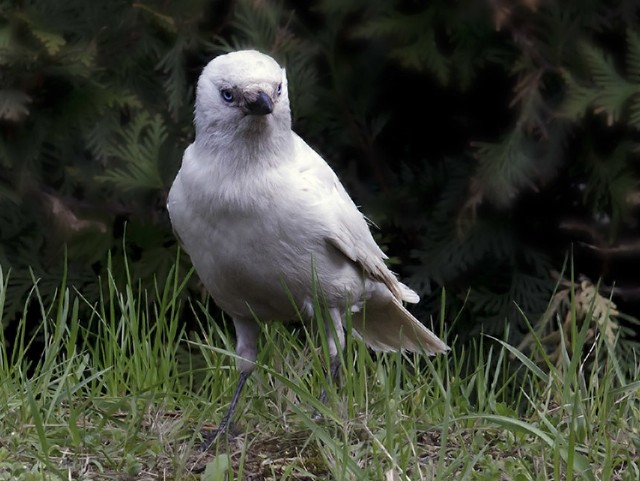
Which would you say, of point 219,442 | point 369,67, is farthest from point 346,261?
point 369,67

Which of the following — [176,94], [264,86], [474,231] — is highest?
[264,86]

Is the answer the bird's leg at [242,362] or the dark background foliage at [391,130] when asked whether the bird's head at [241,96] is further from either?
the dark background foliage at [391,130]

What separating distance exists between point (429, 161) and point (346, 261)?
126 centimetres

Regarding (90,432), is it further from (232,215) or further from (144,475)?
(232,215)

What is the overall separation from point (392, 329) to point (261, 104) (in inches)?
43.3

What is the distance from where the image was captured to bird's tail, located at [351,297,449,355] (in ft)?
12.6

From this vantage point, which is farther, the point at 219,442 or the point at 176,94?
the point at 176,94

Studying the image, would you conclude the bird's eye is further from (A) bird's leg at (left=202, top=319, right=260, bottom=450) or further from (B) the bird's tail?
(B) the bird's tail

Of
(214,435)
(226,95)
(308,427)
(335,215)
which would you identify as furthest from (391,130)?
(308,427)

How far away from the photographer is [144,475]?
287 cm

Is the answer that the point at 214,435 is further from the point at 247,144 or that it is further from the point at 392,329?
the point at 392,329

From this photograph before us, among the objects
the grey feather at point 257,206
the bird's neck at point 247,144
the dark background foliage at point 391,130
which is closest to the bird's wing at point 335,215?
the grey feather at point 257,206

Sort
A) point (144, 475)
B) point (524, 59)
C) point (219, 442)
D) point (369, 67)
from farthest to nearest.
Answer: point (369, 67) < point (524, 59) < point (219, 442) < point (144, 475)

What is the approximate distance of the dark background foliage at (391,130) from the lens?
427 cm
